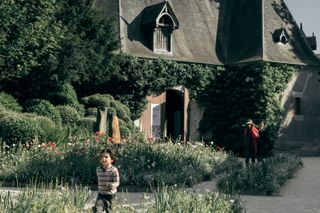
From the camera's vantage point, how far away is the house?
25297 mm

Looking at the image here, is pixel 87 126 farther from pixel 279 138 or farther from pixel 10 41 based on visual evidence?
pixel 279 138

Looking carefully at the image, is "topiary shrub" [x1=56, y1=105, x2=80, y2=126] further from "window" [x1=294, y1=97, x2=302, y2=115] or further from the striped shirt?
"window" [x1=294, y1=97, x2=302, y2=115]

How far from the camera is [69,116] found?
19.7 metres

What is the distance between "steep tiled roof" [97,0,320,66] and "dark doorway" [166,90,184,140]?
2.61 metres

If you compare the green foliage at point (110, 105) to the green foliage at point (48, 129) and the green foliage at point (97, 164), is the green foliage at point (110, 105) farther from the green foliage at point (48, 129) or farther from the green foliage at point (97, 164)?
the green foliage at point (97, 164)

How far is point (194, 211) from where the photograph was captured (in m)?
6.45

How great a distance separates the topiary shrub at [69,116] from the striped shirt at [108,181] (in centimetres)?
1247

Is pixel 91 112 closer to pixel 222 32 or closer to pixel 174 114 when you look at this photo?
pixel 174 114

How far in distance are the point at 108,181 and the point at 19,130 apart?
950cm

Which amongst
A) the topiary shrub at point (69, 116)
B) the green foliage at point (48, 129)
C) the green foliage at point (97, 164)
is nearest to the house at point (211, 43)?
the topiary shrub at point (69, 116)

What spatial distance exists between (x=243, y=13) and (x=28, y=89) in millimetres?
14374

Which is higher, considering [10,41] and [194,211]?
[10,41]

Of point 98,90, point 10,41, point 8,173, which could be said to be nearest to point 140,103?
point 98,90

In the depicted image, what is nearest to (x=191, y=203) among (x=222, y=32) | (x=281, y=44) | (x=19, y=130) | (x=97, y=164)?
(x=97, y=164)
